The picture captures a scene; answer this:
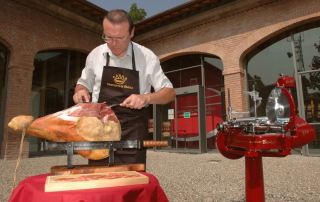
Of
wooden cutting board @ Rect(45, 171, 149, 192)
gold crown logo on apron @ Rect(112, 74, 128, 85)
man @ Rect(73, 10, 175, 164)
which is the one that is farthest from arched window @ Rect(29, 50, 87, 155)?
wooden cutting board @ Rect(45, 171, 149, 192)

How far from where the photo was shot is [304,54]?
32.3 feet

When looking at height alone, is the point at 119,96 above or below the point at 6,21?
below

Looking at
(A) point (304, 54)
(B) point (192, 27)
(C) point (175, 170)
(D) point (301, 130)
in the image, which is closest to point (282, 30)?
(A) point (304, 54)

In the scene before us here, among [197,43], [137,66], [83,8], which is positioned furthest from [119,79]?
[83,8]

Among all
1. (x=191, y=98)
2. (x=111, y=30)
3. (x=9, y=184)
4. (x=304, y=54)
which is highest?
(x=304, y=54)

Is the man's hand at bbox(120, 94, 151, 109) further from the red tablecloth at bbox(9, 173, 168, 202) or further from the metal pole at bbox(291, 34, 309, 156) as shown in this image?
the metal pole at bbox(291, 34, 309, 156)

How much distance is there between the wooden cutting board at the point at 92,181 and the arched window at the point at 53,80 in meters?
10.7

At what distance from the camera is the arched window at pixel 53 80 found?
36.4ft

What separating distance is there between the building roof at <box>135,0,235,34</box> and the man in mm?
10106

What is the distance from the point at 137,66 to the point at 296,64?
9556mm

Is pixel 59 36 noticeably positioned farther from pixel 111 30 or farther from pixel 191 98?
pixel 111 30

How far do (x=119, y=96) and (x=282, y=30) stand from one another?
959 cm

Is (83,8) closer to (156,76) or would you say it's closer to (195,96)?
(195,96)

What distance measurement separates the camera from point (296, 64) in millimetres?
9969
